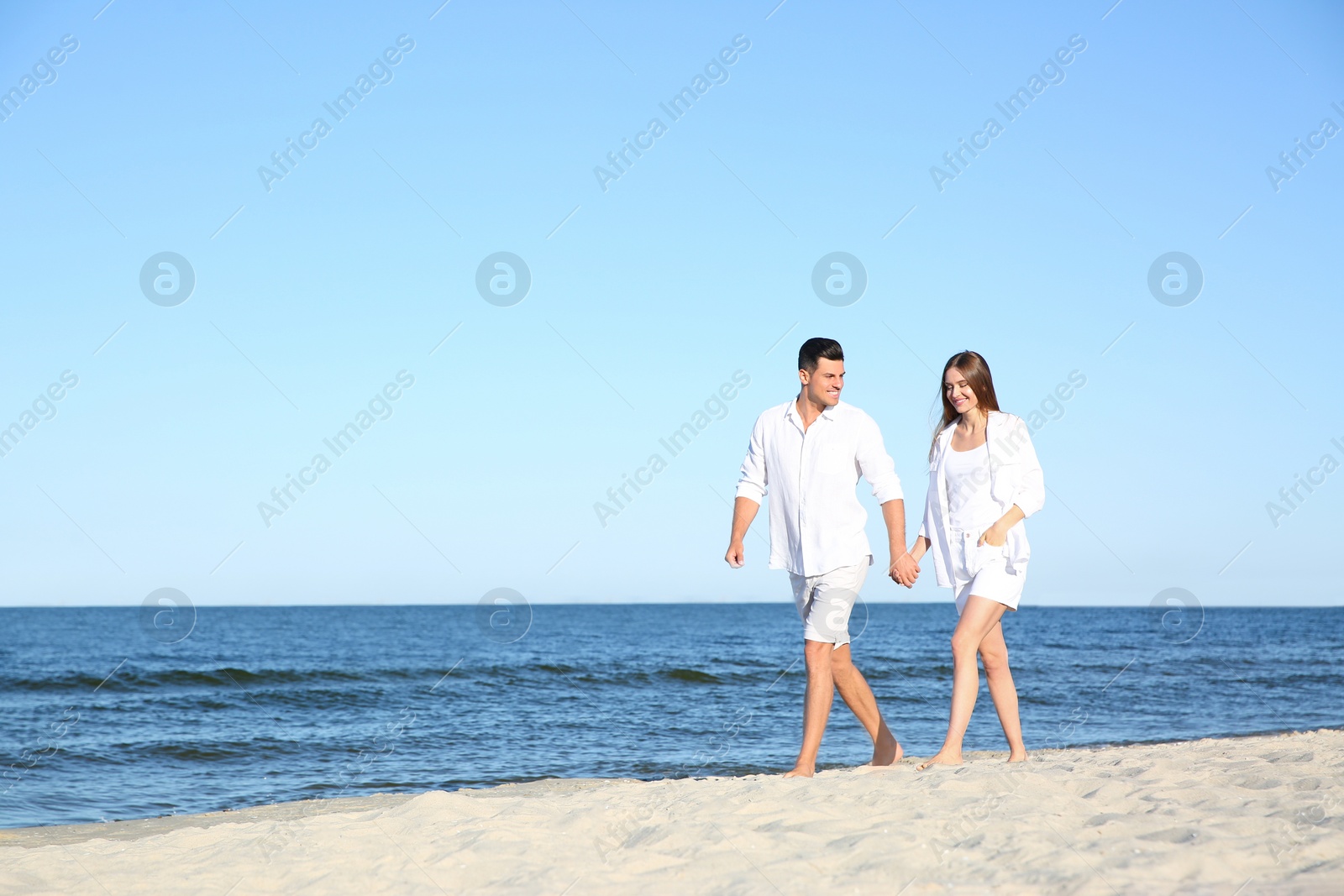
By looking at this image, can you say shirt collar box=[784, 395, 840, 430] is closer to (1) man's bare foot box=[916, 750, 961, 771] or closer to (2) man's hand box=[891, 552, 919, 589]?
(2) man's hand box=[891, 552, 919, 589]

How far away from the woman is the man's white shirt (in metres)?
0.33

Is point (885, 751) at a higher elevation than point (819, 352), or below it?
below

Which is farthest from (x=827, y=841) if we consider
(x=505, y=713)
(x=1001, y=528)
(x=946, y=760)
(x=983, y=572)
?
(x=505, y=713)

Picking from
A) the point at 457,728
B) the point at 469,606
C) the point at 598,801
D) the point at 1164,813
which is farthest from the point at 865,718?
the point at 469,606

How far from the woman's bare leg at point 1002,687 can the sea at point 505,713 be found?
3.74 meters

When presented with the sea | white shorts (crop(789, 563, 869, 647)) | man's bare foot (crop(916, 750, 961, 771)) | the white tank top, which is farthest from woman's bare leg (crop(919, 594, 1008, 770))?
the sea

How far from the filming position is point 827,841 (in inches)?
134

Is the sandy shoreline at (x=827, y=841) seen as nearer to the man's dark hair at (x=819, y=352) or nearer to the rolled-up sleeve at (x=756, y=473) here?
the rolled-up sleeve at (x=756, y=473)

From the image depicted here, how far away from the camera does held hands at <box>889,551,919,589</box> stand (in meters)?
4.69

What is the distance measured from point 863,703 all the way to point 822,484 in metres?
1.26

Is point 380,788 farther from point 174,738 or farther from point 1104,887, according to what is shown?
point 1104,887

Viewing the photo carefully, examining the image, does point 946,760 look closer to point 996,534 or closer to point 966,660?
point 966,660

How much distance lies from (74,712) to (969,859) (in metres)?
14.8

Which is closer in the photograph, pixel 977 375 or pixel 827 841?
pixel 827 841
